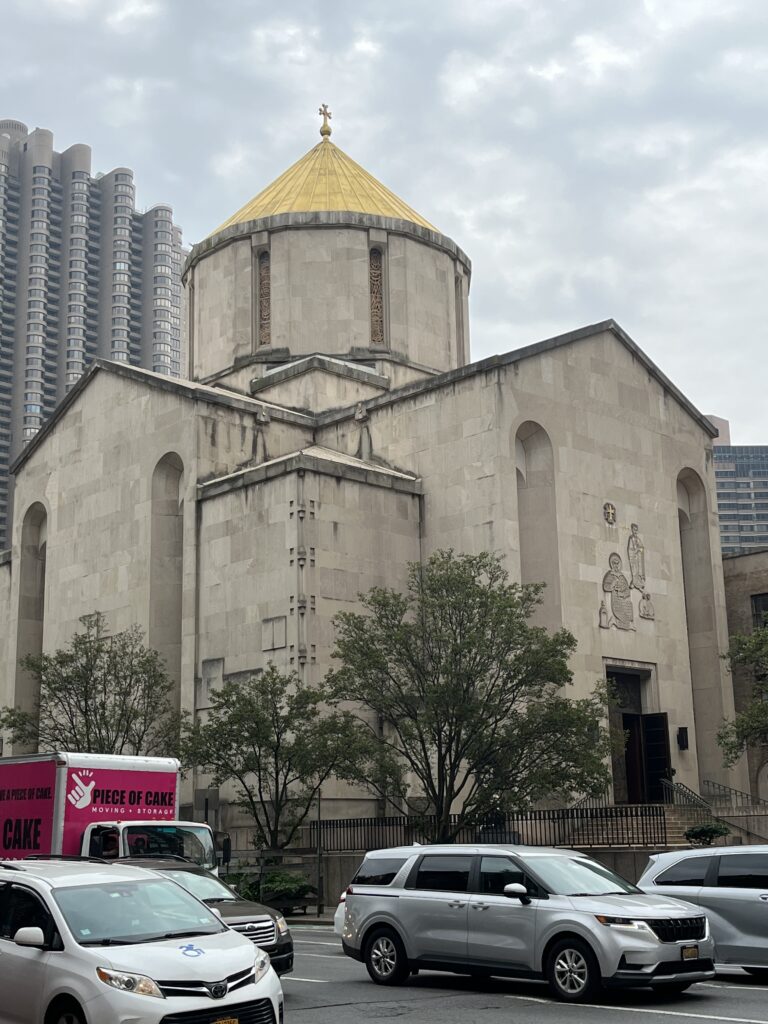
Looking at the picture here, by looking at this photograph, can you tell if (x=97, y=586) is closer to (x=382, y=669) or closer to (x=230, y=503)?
(x=230, y=503)

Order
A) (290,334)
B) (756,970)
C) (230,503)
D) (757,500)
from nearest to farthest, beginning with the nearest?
(756,970) < (230,503) < (290,334) < (757,500)

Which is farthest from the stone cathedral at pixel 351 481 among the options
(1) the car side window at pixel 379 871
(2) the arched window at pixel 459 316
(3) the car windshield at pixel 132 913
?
(3) the car windshield at pixel 132 913

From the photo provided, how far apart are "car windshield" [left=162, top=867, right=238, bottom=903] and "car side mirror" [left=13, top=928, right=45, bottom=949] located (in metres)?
4.48

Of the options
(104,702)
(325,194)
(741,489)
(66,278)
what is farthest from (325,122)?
(741,489)

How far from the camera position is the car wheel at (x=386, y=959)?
14.8m

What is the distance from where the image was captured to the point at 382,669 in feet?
86.9

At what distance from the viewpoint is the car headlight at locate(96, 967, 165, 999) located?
8.84 m

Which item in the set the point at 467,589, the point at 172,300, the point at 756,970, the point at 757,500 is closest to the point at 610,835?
the point at 467,589

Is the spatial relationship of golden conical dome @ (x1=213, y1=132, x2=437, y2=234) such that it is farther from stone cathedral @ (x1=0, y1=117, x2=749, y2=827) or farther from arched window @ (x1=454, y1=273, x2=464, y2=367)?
arched window @ (x1=454, y1=273, x2=464, y2=367)

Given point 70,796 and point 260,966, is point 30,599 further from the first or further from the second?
point 260,966

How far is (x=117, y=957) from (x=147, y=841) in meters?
8.32

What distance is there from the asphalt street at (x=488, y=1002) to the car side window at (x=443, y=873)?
3.63 feet

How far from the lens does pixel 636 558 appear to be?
3734 cm

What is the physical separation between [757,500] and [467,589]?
13351 centimetres
